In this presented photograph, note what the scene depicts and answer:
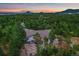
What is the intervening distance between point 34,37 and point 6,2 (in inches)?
13.3

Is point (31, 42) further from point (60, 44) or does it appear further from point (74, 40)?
point (74, 40)

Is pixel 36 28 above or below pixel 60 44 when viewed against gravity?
above

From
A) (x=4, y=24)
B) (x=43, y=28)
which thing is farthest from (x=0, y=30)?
(x=43, y=28)

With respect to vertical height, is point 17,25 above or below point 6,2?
below

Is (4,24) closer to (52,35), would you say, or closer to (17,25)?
(17,25)

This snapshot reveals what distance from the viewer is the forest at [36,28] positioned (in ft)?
3.27

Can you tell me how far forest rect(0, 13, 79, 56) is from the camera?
1.00 metres

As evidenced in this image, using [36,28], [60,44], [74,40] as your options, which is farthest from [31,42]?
[74,40]

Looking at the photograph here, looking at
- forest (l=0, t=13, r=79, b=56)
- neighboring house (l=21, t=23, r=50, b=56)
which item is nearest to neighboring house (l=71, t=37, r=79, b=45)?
forest (l=0, t=13, r=79, b=56)

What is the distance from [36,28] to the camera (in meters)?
1.01

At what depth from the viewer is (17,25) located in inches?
39.9

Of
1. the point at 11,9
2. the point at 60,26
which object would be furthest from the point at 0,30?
the point at 60,26

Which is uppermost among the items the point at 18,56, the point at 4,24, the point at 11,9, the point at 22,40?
the point at 11,9

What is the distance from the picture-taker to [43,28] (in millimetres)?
1005
